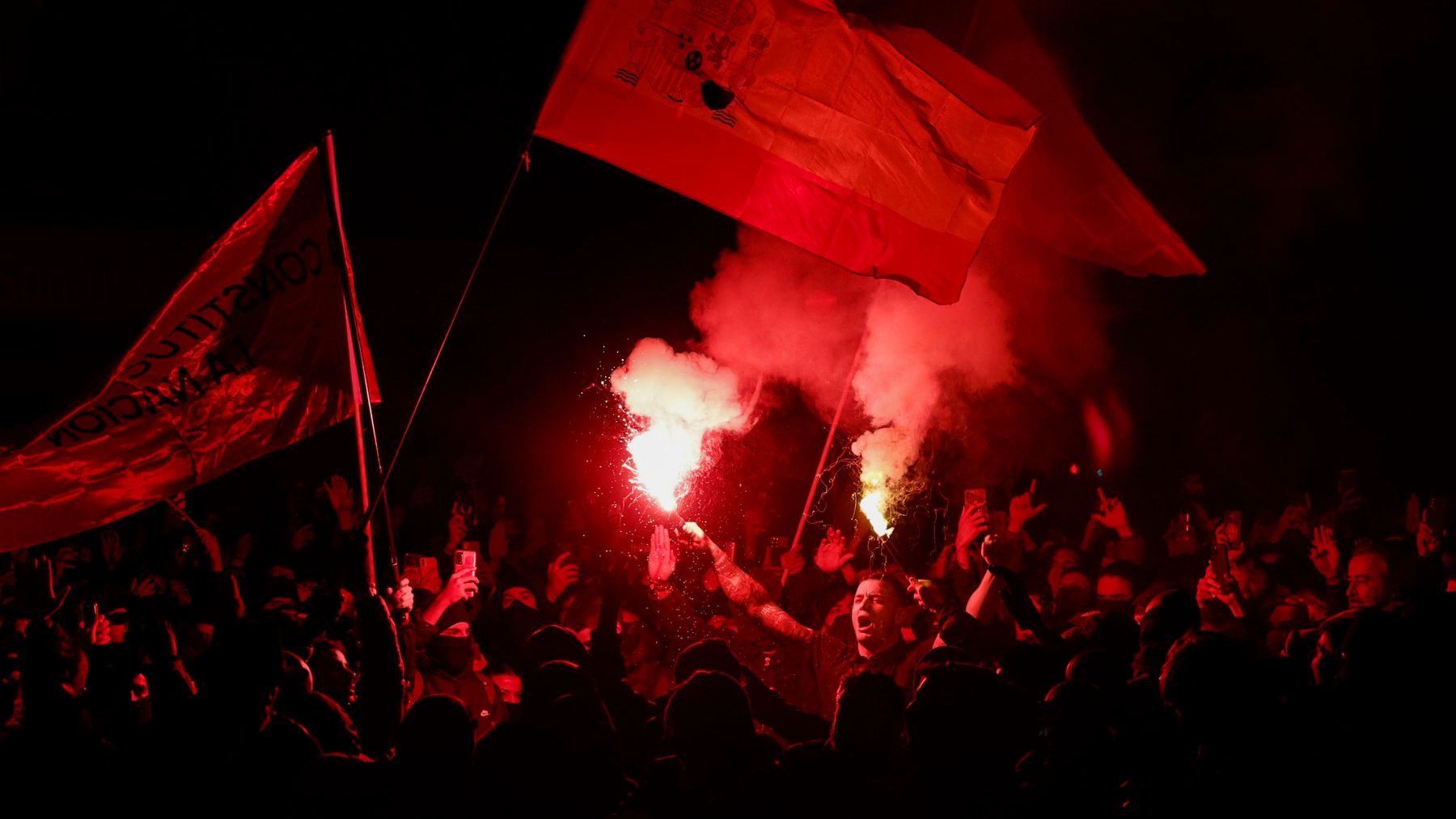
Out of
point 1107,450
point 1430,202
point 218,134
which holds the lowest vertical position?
point 218,134

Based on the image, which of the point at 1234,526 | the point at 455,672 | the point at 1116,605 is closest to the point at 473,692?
the point at 455,672

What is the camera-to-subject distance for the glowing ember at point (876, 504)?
793 centimetres

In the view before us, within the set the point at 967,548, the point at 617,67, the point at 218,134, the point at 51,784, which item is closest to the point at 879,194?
the point at 617,67

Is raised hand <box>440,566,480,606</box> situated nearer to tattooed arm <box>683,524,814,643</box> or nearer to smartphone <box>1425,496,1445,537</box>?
tattooed arm <box>683,524,814,643</box>

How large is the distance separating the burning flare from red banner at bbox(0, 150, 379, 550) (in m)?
3.03

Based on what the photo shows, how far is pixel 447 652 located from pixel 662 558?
1557mm

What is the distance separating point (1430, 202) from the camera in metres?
9.16

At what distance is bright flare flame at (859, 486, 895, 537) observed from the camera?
790 cm

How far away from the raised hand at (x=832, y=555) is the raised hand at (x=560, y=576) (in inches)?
Result: 73.5

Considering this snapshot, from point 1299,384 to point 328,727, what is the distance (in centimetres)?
964

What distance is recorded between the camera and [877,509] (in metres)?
8.14

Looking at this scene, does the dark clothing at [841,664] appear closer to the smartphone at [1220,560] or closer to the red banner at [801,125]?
the red banner at [801,125]

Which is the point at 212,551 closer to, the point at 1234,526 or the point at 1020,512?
the point at 1020,512

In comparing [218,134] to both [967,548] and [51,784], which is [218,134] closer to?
[967,548]
